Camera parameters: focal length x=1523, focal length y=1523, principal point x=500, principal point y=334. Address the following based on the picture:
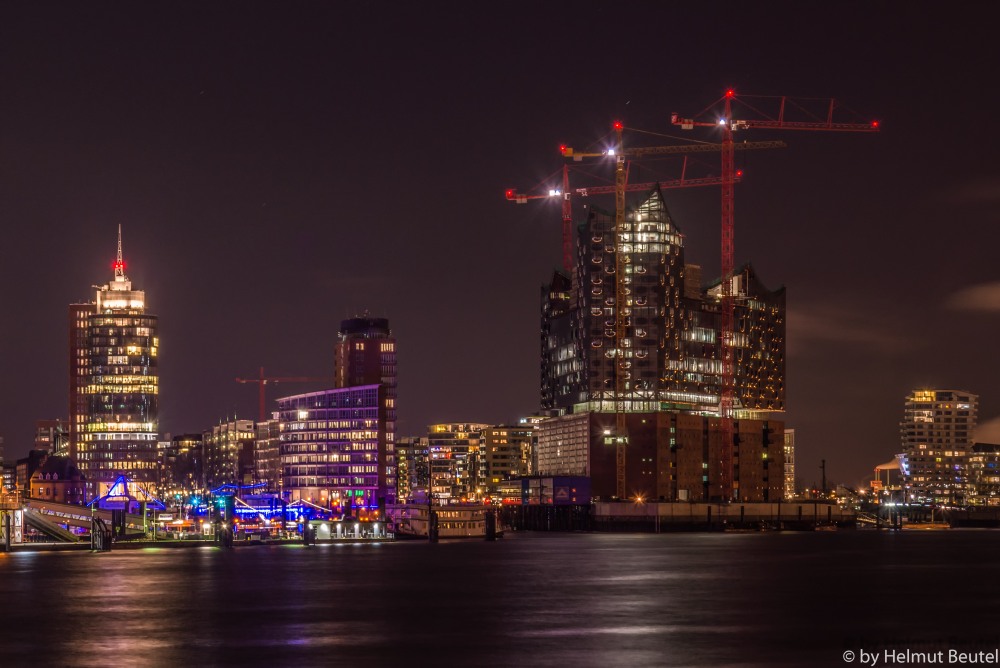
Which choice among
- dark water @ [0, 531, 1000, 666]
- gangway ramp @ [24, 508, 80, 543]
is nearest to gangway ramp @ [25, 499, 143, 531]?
gangway ramp @ [24, 508, 80, 543]

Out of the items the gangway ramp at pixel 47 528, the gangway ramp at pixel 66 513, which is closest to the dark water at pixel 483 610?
the gangway ramp at pixel 47 528

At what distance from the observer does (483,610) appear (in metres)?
86.5

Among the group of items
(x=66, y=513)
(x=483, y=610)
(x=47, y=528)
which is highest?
(x=66, y=513)

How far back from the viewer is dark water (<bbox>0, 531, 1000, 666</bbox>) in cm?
6550

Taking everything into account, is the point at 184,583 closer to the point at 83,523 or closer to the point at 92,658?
the point at 92,658

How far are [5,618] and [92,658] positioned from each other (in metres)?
20.0

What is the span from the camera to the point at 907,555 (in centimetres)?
16612

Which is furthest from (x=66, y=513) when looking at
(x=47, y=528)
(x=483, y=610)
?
(x=483, y=610)

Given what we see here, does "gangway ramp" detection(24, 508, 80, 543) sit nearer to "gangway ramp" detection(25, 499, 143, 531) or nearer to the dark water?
"gangway ramp" detection(25, 499, 143, 531)

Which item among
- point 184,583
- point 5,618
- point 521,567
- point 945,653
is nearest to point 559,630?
point 945,653

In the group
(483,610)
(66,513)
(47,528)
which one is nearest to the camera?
(483,610)

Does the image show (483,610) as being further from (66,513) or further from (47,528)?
(66,513)

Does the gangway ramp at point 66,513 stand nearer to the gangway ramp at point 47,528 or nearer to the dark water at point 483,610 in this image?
the gangway ramp at point 47,528

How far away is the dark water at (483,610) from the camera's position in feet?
215
